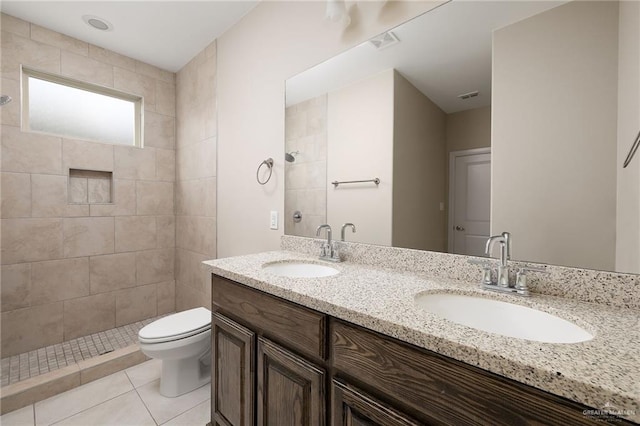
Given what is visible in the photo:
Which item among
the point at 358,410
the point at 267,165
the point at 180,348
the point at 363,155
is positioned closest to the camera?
the point at 358,410

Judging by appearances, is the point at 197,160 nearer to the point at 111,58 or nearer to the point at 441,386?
the point at 111,58

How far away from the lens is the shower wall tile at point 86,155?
227cm

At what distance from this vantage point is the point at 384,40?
1324 millimetres

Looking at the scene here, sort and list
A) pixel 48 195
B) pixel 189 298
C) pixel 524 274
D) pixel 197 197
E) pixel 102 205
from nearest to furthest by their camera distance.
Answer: pixel 524 274 → pixel 48 195 → pixel 102 205 → pixel 197 197 → pixel 189 298

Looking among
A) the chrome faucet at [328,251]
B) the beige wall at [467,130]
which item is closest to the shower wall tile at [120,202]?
the chrome faucet at [328,251]

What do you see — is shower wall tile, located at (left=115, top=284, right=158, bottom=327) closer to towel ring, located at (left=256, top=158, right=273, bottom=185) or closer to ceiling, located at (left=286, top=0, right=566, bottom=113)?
towel ring, located at (left=256, top=158, right=273, bottom=185)

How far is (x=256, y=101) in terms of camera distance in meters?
1.98

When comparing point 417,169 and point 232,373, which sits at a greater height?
point 417,169

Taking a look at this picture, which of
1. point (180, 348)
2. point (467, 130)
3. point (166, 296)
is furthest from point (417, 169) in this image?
point (166, 296)

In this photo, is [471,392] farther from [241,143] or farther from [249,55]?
[249,55]

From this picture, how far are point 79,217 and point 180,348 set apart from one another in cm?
157

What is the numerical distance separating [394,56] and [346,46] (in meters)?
0.30

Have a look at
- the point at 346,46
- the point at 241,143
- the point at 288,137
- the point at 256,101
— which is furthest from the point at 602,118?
the point at 241,143

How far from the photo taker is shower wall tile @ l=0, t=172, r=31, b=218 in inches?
79.9
